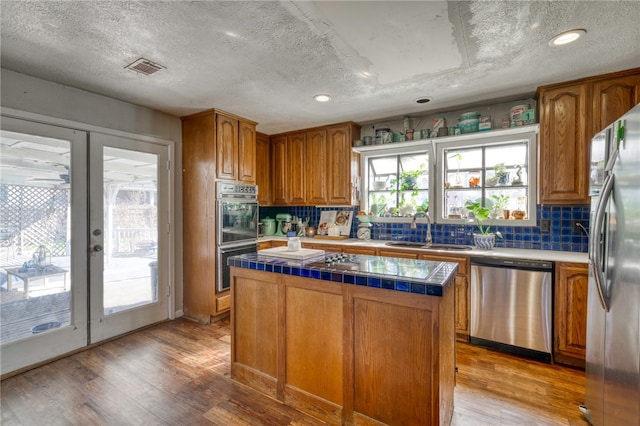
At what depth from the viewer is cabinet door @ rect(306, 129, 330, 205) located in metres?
4.17

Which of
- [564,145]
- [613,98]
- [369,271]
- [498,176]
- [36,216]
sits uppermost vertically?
[613,98]

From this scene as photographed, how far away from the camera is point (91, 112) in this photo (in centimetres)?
289

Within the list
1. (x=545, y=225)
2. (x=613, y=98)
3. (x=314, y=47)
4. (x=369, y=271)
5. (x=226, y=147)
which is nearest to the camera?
(x=369, y=271)

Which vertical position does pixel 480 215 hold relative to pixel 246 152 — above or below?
below

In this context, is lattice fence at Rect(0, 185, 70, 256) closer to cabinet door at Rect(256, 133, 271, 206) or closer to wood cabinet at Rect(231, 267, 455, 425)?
wood cabinet at Rect(231, 267, 455, 425)

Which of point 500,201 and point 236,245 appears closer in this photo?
point 500,201

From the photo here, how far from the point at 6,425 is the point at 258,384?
149 centimetres

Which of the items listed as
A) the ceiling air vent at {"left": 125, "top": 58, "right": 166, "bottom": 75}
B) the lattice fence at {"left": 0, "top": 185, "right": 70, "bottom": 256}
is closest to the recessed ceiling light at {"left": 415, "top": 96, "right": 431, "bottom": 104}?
the ceiling air vent at {"left": 125, "top": 58, "right": 166, "bottom": 75}

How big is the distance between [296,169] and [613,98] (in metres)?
3.44

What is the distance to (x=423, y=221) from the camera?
369 centimetres

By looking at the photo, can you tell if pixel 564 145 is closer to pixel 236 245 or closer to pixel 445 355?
pixel 445 355

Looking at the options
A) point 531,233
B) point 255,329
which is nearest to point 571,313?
point 531,233

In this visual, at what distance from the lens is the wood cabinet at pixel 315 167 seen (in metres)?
4.00

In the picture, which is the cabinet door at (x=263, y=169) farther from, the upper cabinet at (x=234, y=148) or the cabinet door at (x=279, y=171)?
the upper cabinet at (x=234, y=148)
